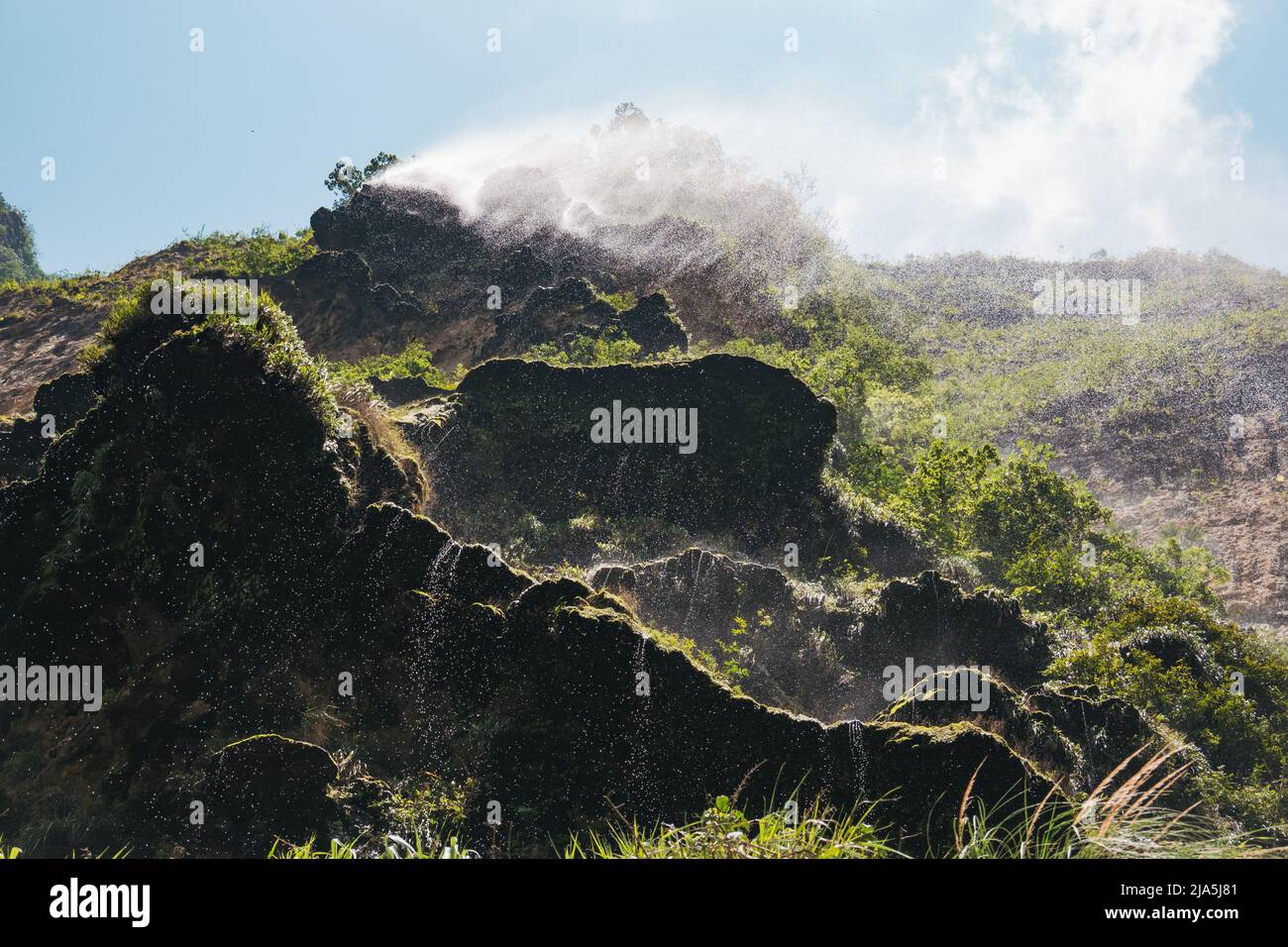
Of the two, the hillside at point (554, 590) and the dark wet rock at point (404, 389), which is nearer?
the hillside at point (554, 590)

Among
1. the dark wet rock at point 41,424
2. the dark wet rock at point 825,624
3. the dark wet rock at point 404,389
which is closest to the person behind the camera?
the dark wet rock at point 825,624

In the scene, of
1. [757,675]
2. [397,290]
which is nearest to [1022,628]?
[757,675]

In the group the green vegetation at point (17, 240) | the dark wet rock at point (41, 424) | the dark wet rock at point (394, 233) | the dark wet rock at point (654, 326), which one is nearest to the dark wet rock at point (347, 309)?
the dark wet rock at point (394, 233)

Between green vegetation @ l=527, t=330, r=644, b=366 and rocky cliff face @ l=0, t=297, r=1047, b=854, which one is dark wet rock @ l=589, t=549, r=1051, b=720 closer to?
rocky cliff face @ l=0, t=297, r=1047, b=854

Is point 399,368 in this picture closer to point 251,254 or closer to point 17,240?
point 251,254

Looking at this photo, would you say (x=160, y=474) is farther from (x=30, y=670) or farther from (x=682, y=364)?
(x=682, y=364)

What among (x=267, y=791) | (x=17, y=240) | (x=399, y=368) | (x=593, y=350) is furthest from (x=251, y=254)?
(x=17, y=240)

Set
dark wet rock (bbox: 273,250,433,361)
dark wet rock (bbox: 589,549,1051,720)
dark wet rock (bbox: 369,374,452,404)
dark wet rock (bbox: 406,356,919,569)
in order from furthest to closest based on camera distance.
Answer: dark wet rock (bbox: 273,250,433,361) → dark wet rock (bbox: 369,374,452,404) → dark wet rock (bbox: 406,356,919,569) → dark wet rock (bbox: 589,549,1051,720)

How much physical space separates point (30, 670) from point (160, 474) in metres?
3.78

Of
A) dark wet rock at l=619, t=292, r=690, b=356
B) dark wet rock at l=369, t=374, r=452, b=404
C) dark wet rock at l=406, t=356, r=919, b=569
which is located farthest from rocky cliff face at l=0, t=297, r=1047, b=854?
dark wet rock at l=619, t=292, r=690, b=356

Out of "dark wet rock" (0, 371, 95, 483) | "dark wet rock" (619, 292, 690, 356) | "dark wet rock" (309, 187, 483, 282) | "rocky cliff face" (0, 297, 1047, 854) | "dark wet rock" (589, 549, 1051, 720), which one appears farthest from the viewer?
"dark wet rock" (309, 187, 483, 282)

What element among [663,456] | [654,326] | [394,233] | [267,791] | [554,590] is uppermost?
[394,233]

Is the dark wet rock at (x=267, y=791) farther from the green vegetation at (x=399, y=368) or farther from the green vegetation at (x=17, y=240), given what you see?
the green vegetation at (x=17, y=240)

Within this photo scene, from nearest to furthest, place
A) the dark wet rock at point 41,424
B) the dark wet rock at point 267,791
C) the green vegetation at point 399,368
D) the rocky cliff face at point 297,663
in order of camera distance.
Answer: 1. the dark wet rock at point 267,791
2. the rocky cliff face at point 297,663
3. the dark wet rock at point 41,424
4. the green vegetation at point 399,368
